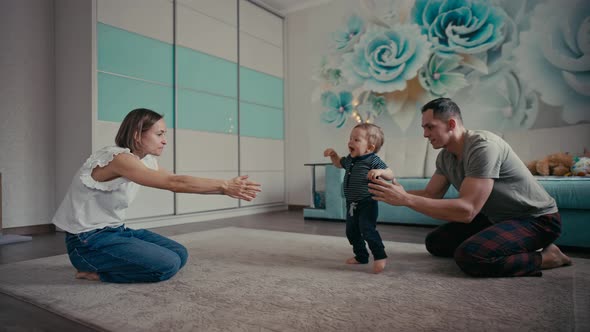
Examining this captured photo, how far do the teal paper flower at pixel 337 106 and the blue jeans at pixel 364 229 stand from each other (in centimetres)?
284

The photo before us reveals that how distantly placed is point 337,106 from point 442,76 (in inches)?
51.3

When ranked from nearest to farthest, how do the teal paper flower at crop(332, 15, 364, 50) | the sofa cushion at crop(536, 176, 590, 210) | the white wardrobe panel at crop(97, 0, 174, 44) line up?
the sofa cushion at crop(536, 176, 590, 210)
the white wardrobe panel at crop(97, 0, 174, 44)
the teal paper flower at crop(332, 15, 364, 50)

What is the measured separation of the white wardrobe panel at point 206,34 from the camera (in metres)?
3.83

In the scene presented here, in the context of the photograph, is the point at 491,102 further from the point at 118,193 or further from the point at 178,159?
the point at 118,193

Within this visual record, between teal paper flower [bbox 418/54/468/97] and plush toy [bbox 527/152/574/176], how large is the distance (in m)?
1.23

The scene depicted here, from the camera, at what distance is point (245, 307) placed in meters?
1.34

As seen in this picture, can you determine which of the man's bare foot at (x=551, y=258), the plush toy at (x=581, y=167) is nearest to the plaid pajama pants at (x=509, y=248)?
the man's bare foot at (x=551, y=258)

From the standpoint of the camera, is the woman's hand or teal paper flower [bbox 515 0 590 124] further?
teal paper flower [bbox 515 0 590 124]

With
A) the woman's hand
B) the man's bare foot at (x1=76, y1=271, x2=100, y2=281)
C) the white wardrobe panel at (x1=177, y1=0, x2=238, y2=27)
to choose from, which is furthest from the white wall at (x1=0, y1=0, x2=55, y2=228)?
the woman's hand

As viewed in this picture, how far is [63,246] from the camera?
8.52 feet

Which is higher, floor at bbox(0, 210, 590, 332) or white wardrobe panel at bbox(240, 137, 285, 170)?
white wardrobe panel at bbox(240, 137, 285, 170)

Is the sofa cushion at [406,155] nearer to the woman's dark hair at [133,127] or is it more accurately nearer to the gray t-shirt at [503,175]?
the gray t-shirt at [503,175]

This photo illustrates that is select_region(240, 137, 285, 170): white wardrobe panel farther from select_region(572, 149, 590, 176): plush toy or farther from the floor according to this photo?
select_region(572, 149, 590, 176): plush toy

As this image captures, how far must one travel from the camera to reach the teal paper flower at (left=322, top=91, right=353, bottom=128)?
4.71 metres
